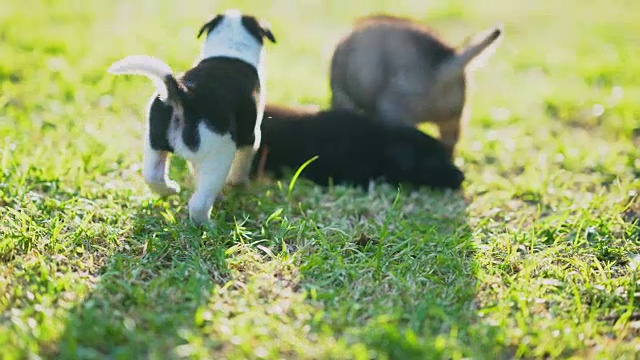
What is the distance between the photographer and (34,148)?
4.96m

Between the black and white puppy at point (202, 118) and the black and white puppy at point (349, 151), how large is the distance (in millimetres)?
672

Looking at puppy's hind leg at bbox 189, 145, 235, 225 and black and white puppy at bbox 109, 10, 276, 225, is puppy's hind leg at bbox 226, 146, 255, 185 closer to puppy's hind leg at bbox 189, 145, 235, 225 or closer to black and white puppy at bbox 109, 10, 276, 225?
black and white puppy at bbox 109, 10, 276, 225

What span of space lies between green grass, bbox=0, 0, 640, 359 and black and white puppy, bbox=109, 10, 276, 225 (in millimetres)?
273

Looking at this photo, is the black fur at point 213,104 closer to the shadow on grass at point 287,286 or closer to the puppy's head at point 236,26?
the puppy's head at point 236,26

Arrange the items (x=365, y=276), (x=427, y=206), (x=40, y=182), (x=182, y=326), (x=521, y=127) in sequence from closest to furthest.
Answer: (x=182, y=326), (x=365, y=276), (x=40, y=182), (x=427, y=206), (x=521, y=127)

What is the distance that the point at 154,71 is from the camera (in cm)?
357

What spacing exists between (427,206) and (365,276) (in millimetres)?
1222

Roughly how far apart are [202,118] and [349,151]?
1562 mm

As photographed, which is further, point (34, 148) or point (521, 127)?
point (521, 127)

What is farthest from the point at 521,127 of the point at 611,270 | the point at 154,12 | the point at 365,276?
the point at 154,12

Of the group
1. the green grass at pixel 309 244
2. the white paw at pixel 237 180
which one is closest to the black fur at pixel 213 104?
the white paw at pixel 237 180

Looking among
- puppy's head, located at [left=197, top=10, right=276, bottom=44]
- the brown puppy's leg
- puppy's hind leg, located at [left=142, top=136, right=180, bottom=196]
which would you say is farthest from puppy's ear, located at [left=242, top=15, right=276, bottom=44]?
the brown puppy's leg

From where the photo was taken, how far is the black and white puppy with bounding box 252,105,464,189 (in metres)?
5.01

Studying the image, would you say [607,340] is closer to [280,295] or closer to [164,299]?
[280,295]
